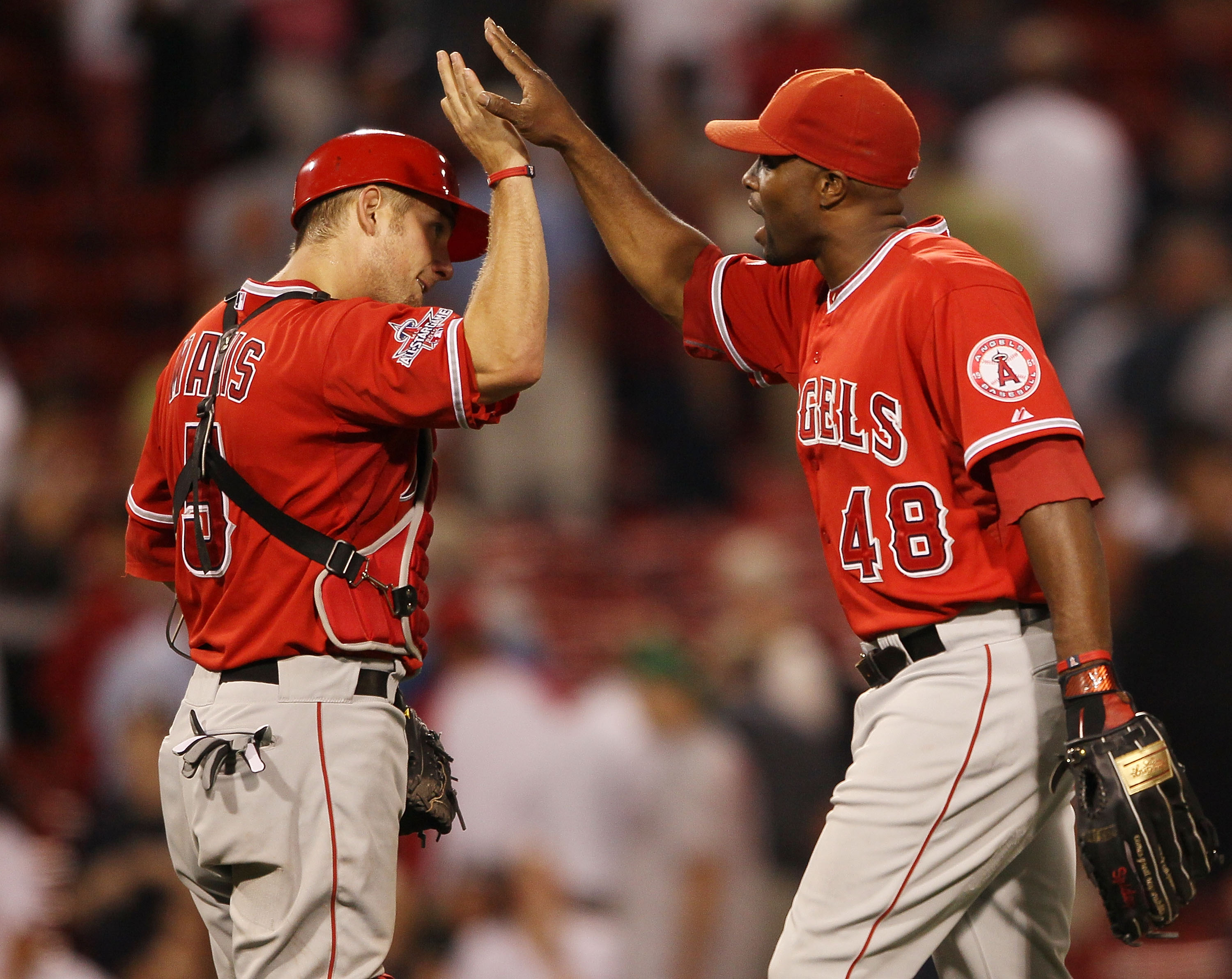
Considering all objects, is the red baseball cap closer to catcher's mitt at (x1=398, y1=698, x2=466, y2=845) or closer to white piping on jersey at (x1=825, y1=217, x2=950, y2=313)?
white piping on jersey at (x1=825, y1=217, x2=950, y2=313)

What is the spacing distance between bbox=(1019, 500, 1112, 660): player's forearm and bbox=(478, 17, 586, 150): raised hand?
1.41m

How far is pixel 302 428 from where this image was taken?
3.28 m

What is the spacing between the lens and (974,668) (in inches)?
130

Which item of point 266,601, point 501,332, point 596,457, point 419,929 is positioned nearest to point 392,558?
point 266,601

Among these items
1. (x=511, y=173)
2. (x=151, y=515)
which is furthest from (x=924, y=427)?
(x=151, y=515)

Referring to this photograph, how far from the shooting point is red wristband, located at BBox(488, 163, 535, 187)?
3447 millimetres

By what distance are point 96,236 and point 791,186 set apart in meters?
8.78

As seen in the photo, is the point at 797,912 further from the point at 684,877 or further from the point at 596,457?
the point at 596,457

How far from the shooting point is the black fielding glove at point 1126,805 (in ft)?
9.97

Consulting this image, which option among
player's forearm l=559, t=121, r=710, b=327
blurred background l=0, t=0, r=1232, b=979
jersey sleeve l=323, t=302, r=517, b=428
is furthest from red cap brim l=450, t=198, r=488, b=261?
blurred background l=0, t=0, r=1232, b=979

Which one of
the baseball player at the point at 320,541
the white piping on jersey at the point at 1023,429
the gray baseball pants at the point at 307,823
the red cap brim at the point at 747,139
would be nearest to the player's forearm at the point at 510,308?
the baseball player at the point at 320,541

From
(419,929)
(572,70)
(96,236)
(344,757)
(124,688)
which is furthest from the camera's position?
(96,236)

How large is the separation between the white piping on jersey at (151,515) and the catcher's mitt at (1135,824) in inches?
73.5

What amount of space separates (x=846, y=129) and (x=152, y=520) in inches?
64.2
